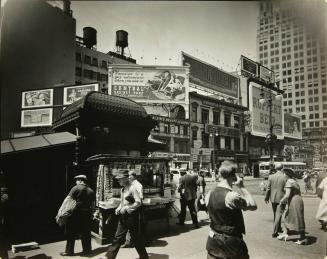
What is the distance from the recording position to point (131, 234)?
17.8ft

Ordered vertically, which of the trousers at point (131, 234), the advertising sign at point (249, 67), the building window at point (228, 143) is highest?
the advertising sign at point (249, 67)

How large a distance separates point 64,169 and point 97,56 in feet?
148

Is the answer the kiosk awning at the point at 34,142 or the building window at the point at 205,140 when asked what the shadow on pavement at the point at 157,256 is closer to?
the kiosk awning at the point at 34,142

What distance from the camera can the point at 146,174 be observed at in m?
8.97

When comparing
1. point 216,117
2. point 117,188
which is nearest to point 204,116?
point 216,117

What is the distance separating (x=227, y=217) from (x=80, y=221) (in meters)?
3.75

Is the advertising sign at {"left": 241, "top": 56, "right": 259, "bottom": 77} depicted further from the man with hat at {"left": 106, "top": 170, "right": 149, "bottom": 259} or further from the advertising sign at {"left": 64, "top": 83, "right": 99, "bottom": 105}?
the man with hat at {"left": 106, "top": 170, "right": 149, "bottom": 259}

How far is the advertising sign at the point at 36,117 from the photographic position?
19172 millimetres

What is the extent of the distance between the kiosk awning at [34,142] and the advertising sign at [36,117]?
402 inches

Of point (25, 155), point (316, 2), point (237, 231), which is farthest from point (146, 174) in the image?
point (316, 2)

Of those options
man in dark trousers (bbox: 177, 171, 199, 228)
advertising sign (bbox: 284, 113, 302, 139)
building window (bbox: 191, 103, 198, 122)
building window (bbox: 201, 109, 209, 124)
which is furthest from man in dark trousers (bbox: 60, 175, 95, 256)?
advertising sign (bbox: 284, 113, 302, 139)

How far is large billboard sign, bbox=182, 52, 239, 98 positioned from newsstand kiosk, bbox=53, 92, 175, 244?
37.4m

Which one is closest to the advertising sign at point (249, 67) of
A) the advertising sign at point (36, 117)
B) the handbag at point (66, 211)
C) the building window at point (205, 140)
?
the building window at point (205, 140)

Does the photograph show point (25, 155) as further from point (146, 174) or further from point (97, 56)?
point (97, 56)
